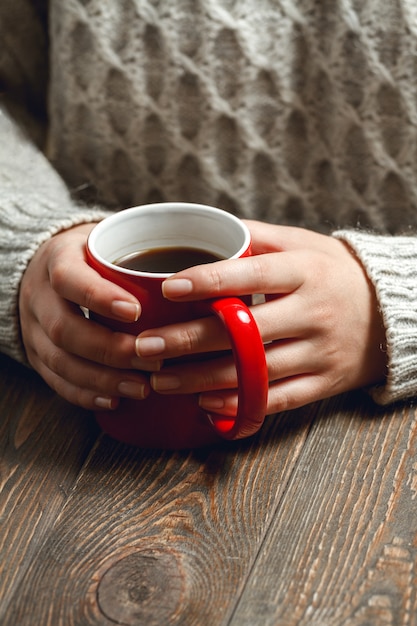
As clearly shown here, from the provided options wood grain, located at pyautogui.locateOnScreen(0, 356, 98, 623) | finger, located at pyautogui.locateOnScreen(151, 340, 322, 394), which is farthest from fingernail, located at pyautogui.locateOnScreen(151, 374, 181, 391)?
wood grain, located at pyautogui.locateOnScreen(0, 356, 98, 623)

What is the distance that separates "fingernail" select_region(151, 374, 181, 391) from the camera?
1.92 ft

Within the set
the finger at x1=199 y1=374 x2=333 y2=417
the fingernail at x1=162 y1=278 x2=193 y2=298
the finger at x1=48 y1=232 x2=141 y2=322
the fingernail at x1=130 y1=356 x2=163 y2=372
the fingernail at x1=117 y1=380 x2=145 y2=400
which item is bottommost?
the finger at x1=199 y1=374 x2=333 y2=417

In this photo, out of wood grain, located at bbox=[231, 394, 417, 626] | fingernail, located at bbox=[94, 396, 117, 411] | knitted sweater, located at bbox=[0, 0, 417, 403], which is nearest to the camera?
wood grain, located at bbox=[231, 394, 417, 626]

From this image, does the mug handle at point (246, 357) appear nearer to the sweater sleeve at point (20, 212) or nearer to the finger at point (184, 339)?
the finger at point (184, 339)

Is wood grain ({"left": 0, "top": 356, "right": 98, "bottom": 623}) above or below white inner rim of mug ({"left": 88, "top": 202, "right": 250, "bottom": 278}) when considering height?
below

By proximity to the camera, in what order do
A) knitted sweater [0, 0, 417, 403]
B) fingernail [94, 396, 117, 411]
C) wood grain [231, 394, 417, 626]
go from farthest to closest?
knitted sweater [0, 0, 417, 403]
fingernail [94, 396, 117, 411]
wood grain [231, 394, 417, 626]

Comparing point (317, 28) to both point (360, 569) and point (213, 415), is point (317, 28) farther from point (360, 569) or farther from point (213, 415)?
point (360, 569)

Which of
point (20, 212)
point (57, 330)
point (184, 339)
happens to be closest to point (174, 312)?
point (184, 339)

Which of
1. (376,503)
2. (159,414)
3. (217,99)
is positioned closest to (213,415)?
(159,414)

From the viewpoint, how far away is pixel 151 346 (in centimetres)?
57

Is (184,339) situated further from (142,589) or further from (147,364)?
(142,589)

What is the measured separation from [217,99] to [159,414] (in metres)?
0.37

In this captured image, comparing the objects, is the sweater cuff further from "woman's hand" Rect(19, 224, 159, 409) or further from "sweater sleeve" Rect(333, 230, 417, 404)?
"sweater sleeve" Rect(333, 230, 417, 404)

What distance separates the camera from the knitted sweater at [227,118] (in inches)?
29.1
